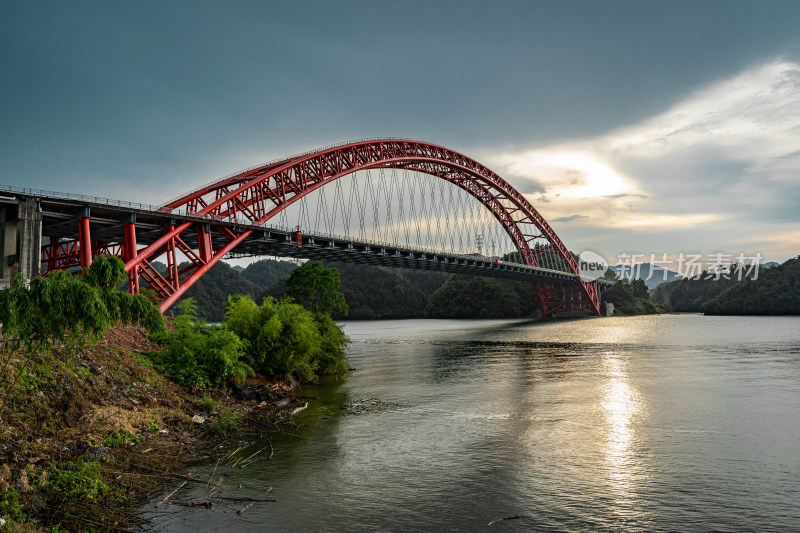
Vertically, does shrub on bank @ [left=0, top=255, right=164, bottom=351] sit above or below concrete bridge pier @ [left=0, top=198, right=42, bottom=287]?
below

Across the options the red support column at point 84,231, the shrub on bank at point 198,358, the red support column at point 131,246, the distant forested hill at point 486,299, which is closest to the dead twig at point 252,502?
A: the shrub on bank at point 198,358

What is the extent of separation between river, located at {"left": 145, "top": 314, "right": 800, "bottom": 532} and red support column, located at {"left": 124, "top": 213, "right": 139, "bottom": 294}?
12.1 m

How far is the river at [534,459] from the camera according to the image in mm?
9359

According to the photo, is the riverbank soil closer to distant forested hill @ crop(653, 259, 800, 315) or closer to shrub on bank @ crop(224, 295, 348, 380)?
shrub on bank @ crop(224, 295, 348, 380)

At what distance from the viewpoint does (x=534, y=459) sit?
1266 cm

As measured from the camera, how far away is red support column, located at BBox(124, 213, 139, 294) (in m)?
28.3

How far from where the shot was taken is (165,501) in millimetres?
9852

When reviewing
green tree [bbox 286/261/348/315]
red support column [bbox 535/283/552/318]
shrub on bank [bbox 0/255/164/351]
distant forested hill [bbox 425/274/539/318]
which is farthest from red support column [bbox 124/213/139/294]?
distant forested hill [bbox 425/274/539/318]

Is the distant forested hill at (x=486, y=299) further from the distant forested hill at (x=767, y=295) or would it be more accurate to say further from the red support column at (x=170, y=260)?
the red support column at (x=170, y=260)

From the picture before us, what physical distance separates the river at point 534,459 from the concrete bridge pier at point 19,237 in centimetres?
1284

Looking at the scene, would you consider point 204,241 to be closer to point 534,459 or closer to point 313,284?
point 313,284

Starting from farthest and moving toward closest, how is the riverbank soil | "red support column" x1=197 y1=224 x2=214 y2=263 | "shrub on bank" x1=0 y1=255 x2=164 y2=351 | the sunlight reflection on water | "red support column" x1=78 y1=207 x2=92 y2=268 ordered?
"red support column" x1=197 y1=224 x2=214 y2=263, "red support column" x1=78 y1=207 x2=92 y2=268, the sunlight reflection on water, the riverbank soil, "shrub on bank" x1=0 y1=255 x2=164 y2=351

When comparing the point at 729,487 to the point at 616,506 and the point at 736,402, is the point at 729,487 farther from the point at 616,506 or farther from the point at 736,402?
the point at 736,402

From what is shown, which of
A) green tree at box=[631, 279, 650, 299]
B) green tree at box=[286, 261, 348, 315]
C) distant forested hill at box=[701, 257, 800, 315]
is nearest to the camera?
green tree at box=[286, 261, 348, 315]
